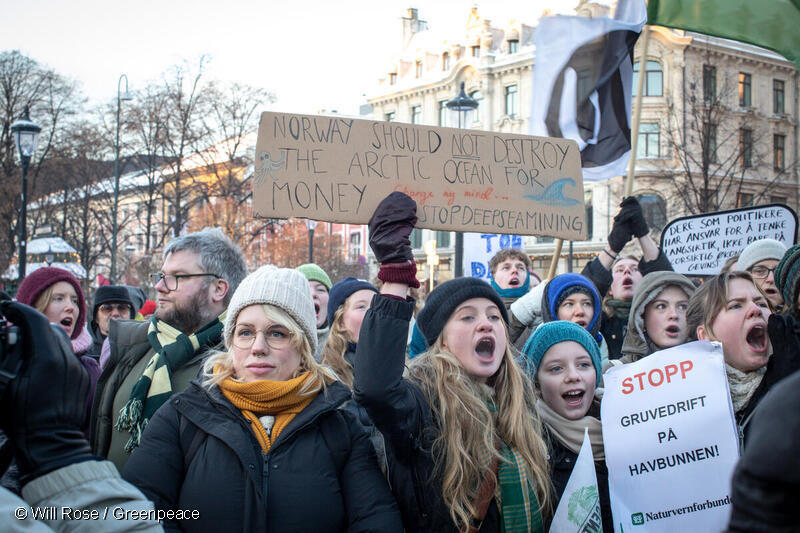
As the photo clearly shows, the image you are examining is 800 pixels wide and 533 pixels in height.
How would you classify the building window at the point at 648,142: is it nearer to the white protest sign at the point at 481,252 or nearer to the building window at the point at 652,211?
the building window at the point at 652,211

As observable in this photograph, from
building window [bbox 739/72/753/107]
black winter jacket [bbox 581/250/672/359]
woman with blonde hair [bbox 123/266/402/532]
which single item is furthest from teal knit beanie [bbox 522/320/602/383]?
building window [bbox 739/72/753/107]

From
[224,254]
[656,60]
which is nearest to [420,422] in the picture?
[224,254]

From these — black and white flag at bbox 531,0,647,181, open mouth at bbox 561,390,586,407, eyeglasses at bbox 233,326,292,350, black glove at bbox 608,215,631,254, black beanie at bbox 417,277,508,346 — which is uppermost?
black and white flag at bbox 531,0,647,181

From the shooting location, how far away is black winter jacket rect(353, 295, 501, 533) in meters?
2.51

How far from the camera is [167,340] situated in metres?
3.47

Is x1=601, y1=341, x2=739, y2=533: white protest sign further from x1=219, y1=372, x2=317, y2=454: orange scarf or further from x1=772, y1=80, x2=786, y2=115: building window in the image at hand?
x1=772, y1=80, x2=786, y2=115: building window

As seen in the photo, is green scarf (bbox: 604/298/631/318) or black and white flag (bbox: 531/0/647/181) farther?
green scarf (bbox: 604/298/631/318)

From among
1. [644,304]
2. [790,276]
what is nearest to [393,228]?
[790,276]

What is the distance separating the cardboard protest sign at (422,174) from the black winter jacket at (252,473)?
814mm

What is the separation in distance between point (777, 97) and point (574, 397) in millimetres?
45358

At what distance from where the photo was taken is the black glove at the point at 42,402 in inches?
61.6

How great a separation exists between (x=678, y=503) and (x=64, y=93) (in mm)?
33580

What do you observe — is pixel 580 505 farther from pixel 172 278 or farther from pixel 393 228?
pixel 172 278

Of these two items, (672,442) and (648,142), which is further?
(648,142)
